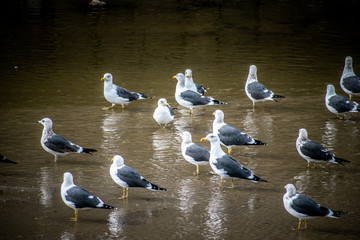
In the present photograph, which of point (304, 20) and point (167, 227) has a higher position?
point (304, 20)

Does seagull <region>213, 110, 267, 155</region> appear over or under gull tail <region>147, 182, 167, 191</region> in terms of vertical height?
over

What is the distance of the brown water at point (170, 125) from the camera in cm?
801

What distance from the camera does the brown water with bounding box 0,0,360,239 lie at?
801 cm

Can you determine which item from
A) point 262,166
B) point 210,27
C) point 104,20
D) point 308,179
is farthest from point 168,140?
point 104,20

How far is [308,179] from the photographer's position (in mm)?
9570

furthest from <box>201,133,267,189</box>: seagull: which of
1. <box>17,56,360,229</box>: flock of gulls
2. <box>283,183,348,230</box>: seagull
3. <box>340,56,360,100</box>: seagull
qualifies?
<box>340,56,360,100</box>: seagull

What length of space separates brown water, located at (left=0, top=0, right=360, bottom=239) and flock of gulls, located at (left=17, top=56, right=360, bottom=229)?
0.31 metres

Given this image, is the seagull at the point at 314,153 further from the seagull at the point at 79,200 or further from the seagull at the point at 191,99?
the seagull at the point at 79,200

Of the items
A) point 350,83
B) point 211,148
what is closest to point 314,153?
point 211,148

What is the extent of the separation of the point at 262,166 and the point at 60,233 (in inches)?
170

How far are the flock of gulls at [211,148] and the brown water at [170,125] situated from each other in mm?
306

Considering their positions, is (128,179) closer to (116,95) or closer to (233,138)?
(233,138)

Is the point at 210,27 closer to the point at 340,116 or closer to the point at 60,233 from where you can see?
the point at 340,116

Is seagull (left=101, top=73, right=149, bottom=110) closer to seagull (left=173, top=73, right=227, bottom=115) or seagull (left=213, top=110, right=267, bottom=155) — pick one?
seagull (left=173, top=73, right=227, bottom=115)
